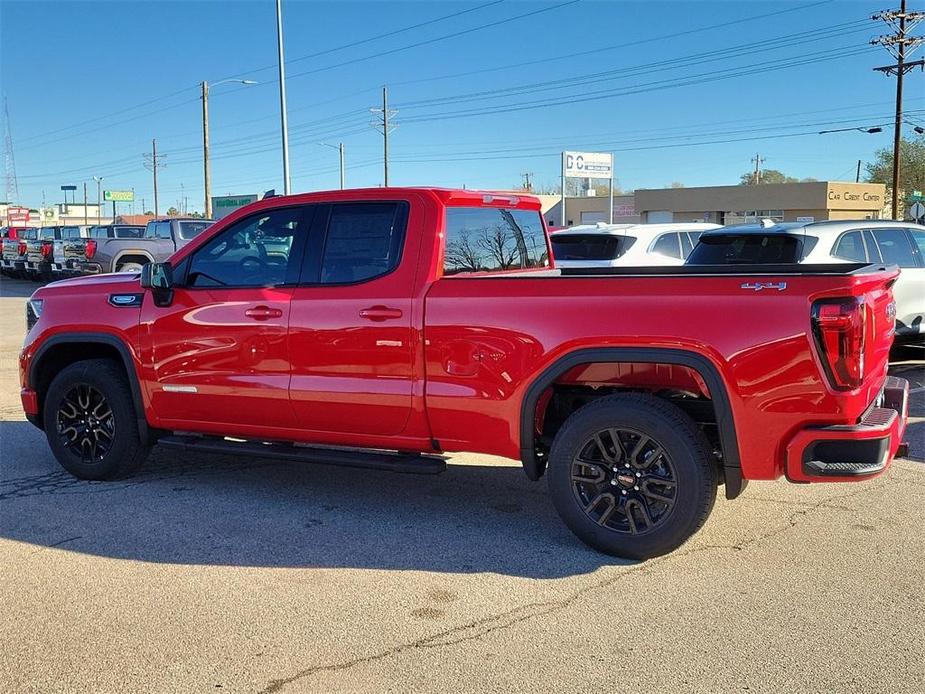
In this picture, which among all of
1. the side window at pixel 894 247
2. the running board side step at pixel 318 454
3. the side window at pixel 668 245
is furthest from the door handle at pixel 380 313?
the side window at pixel 668 245

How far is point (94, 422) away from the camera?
6230 mm

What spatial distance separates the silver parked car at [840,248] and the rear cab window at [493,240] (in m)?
4.29

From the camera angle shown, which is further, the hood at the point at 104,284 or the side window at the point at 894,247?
the side window at the point at 894,247

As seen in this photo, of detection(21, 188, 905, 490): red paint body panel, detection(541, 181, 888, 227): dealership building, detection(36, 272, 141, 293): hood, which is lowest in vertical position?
detection(21, 188, 905, 490): red paint body panel

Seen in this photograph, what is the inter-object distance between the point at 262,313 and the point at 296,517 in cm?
124

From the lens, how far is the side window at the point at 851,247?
32.1 ft

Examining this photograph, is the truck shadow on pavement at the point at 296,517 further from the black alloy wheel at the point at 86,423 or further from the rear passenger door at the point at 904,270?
the rear passenger door at the point at 904,270

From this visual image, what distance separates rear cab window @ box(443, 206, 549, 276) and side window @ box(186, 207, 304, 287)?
0.97 metres

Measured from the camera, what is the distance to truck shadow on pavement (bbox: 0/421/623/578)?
15.7ft

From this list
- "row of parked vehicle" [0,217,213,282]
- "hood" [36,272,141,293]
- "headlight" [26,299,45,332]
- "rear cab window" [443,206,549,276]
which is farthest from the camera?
"row of parked vehicle" [0,217,213,282]

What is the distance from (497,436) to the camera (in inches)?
193

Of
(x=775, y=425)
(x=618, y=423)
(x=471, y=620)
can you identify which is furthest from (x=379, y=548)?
(x=775, y=425)

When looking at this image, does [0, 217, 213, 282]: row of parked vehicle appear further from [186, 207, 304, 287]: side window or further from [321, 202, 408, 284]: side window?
[321, 202, 408, 284]: side window

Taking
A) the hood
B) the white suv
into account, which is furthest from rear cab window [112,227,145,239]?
the hood
